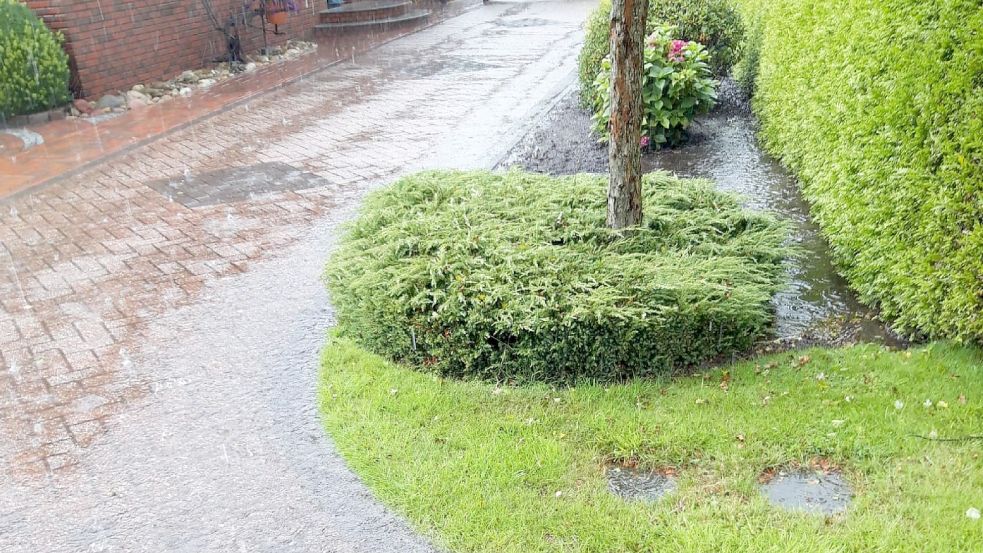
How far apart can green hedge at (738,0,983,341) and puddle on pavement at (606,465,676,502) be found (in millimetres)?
1742

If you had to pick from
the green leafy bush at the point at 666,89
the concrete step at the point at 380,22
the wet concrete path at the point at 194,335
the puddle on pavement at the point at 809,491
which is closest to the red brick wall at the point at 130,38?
the wet concrete path at the point at 194,335

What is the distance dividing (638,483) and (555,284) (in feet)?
4.14

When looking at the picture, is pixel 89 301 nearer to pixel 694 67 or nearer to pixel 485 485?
pixel 485 485

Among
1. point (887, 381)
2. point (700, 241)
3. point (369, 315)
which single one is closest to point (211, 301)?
point (369, 315)

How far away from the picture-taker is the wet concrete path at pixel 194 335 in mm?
3422

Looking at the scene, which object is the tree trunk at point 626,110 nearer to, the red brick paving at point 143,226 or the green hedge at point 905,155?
the green hedge at point 905,155

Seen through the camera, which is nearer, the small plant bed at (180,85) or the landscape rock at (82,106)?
the landscape rock at (82,106)

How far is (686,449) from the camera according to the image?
3.58 metres

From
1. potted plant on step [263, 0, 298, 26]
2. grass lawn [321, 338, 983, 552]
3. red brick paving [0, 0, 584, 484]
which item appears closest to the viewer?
grass lawn [321, 338, 983, 552]

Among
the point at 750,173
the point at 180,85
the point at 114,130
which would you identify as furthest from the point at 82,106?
the point at 750,173

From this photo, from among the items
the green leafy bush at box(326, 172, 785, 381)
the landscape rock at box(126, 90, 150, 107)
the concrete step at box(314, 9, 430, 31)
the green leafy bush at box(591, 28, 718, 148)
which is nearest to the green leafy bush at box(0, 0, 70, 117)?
the landscape rock at box(126, 90, 150, 107)

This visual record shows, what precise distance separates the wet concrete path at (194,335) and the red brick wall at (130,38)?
196 cm

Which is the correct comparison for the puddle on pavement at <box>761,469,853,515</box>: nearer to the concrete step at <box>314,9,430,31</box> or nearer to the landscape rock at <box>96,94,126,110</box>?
the landscape rock at <box>96,94,126,110</box>

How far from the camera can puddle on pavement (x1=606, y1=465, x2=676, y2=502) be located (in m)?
3.37
